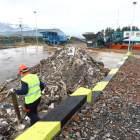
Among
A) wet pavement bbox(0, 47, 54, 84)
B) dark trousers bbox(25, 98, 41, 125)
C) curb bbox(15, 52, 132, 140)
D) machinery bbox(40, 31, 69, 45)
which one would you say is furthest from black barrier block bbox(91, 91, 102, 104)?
machinery bbox(40, 31, 69, 45)

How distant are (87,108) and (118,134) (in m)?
1.01

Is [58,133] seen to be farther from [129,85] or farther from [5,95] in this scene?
[129,85]

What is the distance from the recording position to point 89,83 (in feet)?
17.6

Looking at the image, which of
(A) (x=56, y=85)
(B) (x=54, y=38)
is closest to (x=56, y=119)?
(A) (x=56, y=85)

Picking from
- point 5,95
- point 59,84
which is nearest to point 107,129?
point 59,84

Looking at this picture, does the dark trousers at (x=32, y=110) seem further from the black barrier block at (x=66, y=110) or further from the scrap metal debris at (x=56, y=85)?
the black barrier block at (x=66, y=110)

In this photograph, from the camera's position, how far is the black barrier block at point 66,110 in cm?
249

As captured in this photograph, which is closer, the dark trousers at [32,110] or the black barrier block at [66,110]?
the black barrier block at [66,110]

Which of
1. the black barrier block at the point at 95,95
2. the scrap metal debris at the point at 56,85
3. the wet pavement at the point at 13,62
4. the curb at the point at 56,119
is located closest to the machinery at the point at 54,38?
the wet pavement at the point at 13,62

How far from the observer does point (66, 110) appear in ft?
8.85

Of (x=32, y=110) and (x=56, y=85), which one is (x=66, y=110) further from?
(x=56, y=85)

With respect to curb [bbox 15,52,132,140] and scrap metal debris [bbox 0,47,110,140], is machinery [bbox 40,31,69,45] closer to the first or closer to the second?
scrap metal debris [bbox 0,47,110,140]

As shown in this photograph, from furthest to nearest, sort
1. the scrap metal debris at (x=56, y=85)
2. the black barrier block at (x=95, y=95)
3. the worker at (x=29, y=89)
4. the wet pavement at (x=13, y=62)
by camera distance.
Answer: the wet pavement at (x=13, y=62) → the black barrier block at (x=95, y=95) → the scrap metal debris at (x=56, y=85) → the worker at (x=29, y=89)

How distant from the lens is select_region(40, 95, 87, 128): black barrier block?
2.49 metres
